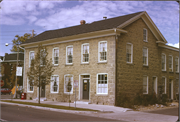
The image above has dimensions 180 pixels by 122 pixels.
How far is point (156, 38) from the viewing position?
27.8 meters

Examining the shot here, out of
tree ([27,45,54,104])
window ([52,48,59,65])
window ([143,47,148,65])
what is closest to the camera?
tree ([27,45,54,104])

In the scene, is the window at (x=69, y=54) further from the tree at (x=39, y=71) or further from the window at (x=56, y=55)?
the tree at (x=39, y=71)

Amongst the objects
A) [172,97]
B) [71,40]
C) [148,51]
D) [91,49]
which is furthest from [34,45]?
[172,97]

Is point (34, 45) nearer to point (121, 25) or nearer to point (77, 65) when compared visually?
point (77, 65)

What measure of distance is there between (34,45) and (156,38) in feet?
50.8

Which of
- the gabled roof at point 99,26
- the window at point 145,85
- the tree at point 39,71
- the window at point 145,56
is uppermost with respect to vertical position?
the gabled roof at point 99,26

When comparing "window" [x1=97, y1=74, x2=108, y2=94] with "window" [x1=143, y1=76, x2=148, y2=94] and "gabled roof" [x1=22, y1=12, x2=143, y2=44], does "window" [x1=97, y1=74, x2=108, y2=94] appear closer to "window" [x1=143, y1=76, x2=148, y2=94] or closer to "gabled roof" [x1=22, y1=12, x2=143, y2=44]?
"gabled roof" [x1=22, y1=12, x2=143, y2=44]

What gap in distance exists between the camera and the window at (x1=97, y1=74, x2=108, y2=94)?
72.6 feet

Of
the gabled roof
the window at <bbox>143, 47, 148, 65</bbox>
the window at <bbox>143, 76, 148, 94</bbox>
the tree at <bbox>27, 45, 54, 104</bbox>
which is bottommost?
the window at <bbox>143, 76, 148, 94</bbox>

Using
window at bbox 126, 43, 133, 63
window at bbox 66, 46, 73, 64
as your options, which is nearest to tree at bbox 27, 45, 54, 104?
window at bbox 66, 46, 73, 64

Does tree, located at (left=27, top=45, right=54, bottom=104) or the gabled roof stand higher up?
the gabled roof

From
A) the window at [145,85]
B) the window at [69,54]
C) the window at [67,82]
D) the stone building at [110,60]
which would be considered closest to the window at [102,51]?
the stone building at [110,60]

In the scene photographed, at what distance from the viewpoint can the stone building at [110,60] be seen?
21984mm

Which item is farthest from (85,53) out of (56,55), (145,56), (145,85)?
(145,85)
